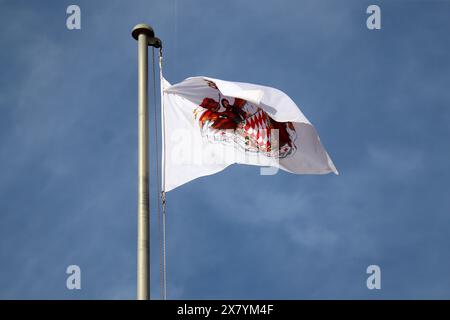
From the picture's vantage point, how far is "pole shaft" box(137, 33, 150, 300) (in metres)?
14.5

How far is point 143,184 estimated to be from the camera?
49.8 ft

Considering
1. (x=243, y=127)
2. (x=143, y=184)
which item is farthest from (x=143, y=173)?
(x=243, y=127)

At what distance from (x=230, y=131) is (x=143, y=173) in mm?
4940

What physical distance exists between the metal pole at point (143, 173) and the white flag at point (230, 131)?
2.44 meters

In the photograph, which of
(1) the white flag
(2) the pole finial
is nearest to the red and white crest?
(1) the white flag

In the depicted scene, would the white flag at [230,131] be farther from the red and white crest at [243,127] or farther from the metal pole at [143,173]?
the metal pole at [143,173]

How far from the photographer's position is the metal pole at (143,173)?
47.7 ft

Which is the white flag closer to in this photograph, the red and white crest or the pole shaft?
the red and white crest

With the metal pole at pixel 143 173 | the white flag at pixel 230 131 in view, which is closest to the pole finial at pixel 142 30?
the metal pole at pixel 143 173

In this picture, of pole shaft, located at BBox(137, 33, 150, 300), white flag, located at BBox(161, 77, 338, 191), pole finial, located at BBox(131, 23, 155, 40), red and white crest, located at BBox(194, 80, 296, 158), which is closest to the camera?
pole shaft, located at BBox(137, 33, 150, 300)

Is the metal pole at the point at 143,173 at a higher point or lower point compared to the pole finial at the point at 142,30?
lower
